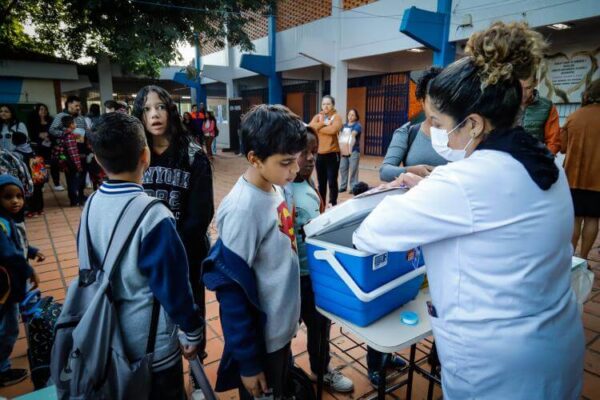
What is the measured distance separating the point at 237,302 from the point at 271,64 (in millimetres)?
11940

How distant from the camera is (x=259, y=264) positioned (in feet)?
4.18

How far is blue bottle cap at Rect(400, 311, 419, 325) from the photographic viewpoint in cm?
131

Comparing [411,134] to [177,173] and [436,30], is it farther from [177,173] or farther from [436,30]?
[436,30]

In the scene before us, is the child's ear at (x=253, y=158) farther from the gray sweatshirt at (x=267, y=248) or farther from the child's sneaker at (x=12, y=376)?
the child's sneaker at (x=12, y=376)

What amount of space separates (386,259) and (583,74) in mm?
7542

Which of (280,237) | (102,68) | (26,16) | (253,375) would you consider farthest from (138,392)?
(26,16)

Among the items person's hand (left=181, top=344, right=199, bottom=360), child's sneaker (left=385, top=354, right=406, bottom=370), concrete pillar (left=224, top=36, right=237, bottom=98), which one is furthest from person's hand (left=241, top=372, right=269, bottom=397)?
concrete pillar (left=224, top=36, right=237, bottom=98)

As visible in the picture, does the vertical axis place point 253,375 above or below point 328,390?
above

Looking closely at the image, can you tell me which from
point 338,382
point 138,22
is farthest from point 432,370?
point 138,22

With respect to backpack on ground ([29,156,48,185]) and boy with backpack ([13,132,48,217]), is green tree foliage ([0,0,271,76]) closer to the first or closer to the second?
boy with backpack ([13,132,48,217])

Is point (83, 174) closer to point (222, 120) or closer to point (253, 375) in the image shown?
point (253, 375)

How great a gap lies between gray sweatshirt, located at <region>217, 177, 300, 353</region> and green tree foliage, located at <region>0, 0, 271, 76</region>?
8.28 metres

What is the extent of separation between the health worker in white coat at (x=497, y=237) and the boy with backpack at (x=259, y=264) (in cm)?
41

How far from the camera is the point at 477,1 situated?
6.72 meters
